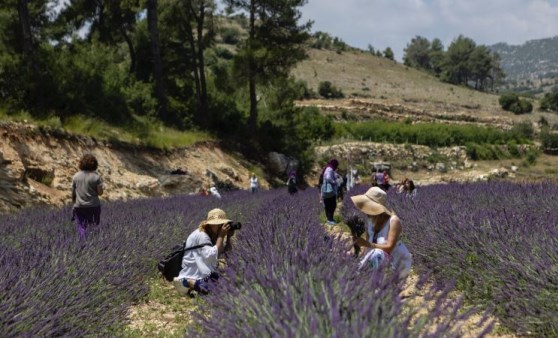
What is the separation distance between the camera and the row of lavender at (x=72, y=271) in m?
2.85

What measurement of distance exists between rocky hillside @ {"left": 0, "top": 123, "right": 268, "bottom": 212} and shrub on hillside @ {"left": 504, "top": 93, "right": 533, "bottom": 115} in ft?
179

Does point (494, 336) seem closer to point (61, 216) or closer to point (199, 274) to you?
point (199, 274)

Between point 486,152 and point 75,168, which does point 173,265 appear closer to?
point 75,168

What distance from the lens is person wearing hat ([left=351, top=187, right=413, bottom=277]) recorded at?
3996 mm

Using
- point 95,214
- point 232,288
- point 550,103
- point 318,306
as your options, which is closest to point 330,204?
point 95,214

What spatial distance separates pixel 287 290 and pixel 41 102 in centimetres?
1350

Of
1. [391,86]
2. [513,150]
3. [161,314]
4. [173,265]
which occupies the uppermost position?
[391,86]

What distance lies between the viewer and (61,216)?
713 cm

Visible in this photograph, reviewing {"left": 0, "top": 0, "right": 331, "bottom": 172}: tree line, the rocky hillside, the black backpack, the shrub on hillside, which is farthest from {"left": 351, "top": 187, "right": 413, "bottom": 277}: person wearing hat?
the shrub on hillside

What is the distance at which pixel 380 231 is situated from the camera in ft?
13.8

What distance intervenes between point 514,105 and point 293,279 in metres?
68.9

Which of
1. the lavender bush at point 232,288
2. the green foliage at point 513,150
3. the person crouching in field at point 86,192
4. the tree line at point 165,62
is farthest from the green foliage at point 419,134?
the lavender bush at point 232,288

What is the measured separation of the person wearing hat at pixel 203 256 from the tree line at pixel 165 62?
11054 mm

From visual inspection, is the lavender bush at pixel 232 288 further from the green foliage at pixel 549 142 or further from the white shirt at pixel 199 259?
the green foliage at pixel 549 142
